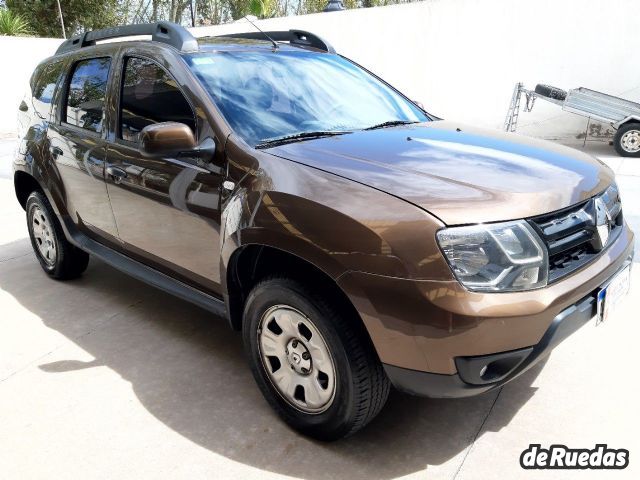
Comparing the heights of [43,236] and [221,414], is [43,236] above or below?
above

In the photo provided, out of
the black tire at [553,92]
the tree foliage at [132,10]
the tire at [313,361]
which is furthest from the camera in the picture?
the tree foliage at [132,10]

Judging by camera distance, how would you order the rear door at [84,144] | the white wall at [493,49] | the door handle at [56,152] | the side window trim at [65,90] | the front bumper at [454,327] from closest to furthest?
the front bumper at [454,327] → the rear door at [84,144] → the side window trim at [65,90] → the door handle at [56,152] → the white wall at [493,49]

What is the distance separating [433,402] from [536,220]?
1.12 metres

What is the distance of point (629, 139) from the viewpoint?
30.7 ft

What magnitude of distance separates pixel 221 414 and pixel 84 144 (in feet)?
6.38

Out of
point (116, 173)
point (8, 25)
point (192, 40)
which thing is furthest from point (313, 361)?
point (8, 25)

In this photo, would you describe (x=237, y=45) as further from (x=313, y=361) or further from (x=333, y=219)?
(x=313, y=361)

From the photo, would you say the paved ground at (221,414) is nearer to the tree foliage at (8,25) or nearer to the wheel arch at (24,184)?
the wheel arch at (24,184)

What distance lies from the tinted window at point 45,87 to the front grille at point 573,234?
350cm

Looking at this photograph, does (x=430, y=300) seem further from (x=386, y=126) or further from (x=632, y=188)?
(x=632, y=188)

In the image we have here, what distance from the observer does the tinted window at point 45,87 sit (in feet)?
13.6

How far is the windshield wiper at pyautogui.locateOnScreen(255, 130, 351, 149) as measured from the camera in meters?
2.64

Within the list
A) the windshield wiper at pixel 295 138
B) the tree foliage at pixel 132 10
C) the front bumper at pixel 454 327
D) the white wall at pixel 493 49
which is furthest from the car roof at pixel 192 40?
the tree foliage at pixel 132 10

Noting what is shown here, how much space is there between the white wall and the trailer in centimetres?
109
